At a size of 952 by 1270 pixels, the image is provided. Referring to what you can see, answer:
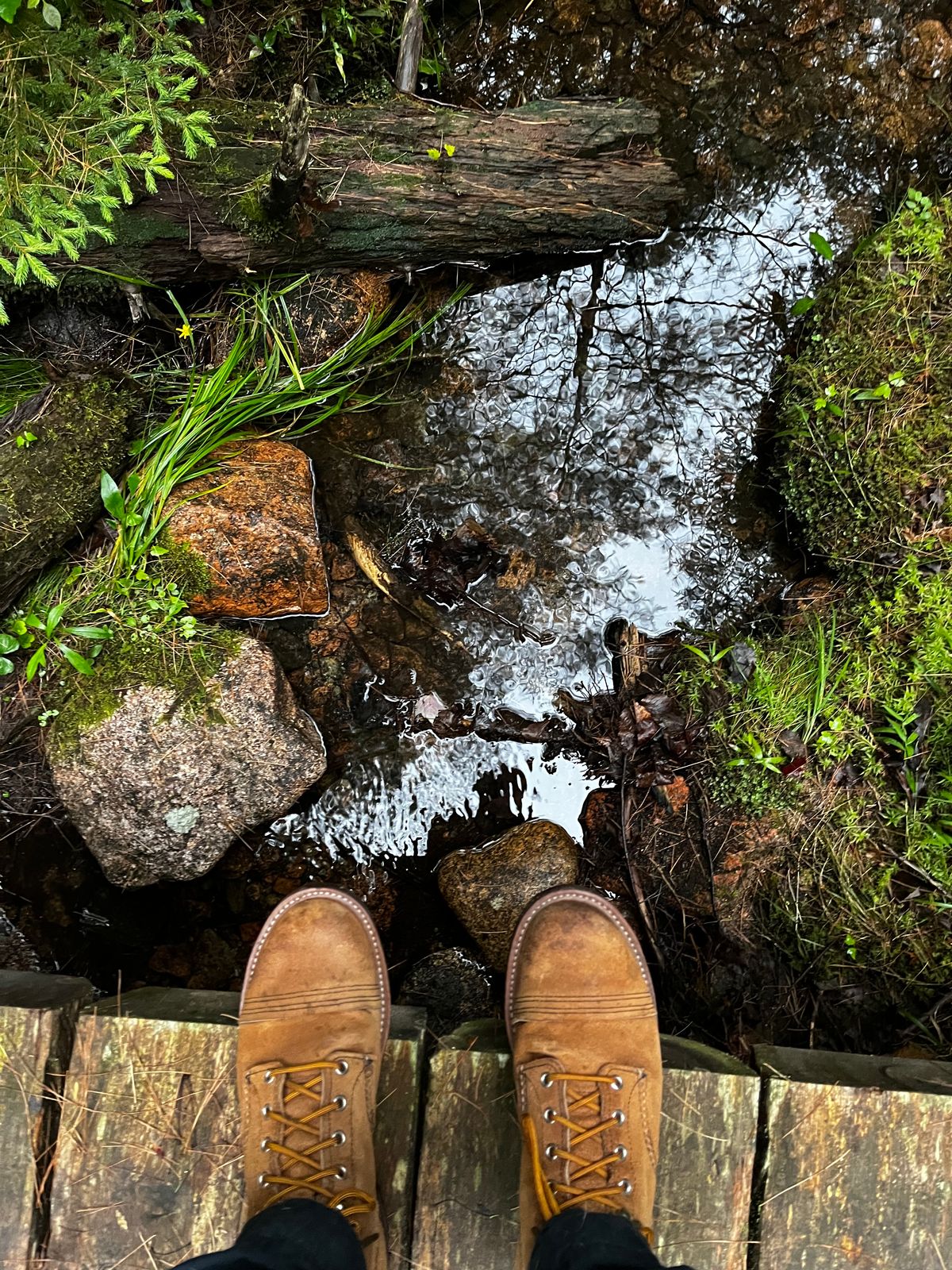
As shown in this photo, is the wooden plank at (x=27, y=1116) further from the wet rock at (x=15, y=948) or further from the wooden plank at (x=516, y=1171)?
the wooden plank at (x=516, y=1171)

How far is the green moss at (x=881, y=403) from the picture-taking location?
2.40 metres

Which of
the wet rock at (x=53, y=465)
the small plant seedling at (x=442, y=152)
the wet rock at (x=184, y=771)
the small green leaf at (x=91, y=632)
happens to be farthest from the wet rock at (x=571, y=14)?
the small green leaf at (x=91, y=632)

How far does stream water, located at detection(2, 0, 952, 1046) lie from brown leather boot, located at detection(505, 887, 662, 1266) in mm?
517

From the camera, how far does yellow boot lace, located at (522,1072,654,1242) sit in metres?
1.88

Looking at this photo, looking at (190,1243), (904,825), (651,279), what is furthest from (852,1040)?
(651,279)

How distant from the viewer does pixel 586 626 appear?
8.87 feet

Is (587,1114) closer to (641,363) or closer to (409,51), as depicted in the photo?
(641,363)

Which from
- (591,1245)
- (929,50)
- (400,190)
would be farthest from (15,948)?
(929,50)

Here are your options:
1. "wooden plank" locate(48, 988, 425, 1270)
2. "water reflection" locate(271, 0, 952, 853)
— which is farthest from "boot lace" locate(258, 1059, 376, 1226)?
"water reflection" locate(271, 0, 952, 853)

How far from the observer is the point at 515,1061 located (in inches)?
80.0

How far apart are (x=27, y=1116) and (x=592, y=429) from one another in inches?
110

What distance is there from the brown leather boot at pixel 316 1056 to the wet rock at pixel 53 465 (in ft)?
4.69

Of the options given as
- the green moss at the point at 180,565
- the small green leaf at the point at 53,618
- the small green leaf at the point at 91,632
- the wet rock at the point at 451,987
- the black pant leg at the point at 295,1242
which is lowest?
the black pant leg at the point at 295,1242

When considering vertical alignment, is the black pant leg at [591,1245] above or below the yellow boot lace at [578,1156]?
below
